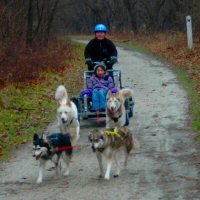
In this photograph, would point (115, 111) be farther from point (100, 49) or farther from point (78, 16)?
point (78, 16)

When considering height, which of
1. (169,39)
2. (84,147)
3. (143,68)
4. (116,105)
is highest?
(169,39)

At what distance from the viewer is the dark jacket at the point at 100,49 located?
12844mm

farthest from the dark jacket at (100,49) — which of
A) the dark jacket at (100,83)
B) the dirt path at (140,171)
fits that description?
the dirt path at (140,171)

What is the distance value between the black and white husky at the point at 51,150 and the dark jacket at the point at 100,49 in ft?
15.4

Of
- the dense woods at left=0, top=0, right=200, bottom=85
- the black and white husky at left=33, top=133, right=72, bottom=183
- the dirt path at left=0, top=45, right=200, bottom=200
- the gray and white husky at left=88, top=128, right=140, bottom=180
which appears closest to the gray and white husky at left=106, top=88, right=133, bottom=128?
the dirt path at left=0, top=45, right=200, bottom=200

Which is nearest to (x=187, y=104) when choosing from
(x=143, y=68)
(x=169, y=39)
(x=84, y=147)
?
(x=84, y=147)

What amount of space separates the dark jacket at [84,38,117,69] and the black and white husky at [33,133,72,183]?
15.4 ft

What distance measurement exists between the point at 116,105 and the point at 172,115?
224 cm

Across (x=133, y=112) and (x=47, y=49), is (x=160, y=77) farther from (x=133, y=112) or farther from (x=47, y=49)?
(x=47, y=49)

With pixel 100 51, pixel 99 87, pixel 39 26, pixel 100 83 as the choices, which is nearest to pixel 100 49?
pixel 100 51

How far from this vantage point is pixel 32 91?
58.4 feet

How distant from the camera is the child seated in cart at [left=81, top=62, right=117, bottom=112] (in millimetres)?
11516

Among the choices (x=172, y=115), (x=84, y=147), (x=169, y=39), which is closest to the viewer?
(x=84, y=147)

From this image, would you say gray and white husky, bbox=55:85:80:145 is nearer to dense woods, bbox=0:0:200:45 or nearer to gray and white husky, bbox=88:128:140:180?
gray and white husky, bbox=88:128:140:180
